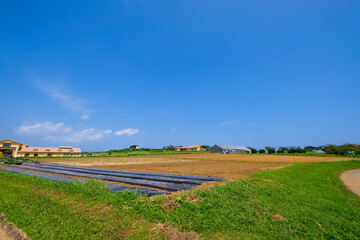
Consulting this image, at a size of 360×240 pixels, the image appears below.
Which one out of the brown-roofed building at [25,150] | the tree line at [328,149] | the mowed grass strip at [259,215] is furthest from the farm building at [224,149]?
the mowed grass strip at [259,215]

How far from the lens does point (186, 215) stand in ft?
16.0

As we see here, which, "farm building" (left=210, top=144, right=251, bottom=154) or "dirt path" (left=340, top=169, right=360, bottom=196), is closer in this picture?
"dirt path" (left=340, top=169, right=360, bottom=196)

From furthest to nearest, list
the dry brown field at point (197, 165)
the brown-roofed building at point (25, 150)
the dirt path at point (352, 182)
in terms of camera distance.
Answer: the brown-roofed building at point (25, 150), the dry brown field at point (197, 165), the dirt path at point (352, 182)

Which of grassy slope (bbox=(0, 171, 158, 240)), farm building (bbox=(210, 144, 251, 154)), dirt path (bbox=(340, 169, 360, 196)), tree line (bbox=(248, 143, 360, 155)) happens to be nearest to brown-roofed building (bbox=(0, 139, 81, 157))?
grassy slope (bbox=(0, 171, 158, 240))

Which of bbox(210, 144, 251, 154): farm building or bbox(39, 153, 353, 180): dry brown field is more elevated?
bbox(210, 144, 251, 154): farm building

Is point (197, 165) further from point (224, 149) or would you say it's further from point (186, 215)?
point (224, 149)

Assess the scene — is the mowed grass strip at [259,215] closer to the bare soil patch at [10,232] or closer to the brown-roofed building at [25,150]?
the bare soil patch at [10,232]

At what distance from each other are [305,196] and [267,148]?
221ft

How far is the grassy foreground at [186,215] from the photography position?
4.09 meters

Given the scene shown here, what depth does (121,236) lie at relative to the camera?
3.96 meters

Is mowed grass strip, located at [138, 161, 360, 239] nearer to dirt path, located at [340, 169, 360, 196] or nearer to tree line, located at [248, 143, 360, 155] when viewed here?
dirt path, located at [340, 169, 360, 196]

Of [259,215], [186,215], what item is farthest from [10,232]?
[259,215]

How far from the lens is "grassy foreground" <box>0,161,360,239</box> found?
161 inches

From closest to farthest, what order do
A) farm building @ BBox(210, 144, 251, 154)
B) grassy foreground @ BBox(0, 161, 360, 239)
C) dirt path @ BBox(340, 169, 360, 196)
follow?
grassy foreground @ BBox(0, 161, 360, 239) → dirt path @ BBox(340, 169, 360, 196) → farm building @ BBox(210, 144, 251, 154)
